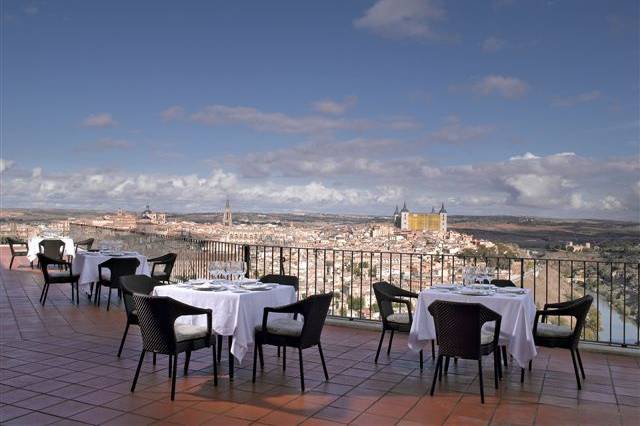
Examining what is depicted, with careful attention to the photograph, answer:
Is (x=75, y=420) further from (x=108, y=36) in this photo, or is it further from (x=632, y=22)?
(x=108, y=36)

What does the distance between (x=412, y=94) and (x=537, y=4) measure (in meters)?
6.37

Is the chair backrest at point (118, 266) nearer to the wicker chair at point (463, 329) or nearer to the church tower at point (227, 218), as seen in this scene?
the church tower at point (227, 218)

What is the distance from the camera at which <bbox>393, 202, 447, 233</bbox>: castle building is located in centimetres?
1062

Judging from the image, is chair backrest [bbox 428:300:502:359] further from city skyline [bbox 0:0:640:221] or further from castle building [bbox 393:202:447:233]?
city skyline [bbox 0:0:640:221]

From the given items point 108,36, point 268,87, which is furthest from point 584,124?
point 108,36

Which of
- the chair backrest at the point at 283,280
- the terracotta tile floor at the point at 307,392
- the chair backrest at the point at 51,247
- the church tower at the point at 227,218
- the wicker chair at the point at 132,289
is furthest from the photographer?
the church tower at the point at 227,218

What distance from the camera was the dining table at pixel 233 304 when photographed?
4.55m

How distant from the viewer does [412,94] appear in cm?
1883

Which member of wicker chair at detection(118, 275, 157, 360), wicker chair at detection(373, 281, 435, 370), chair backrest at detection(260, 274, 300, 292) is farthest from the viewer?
chair backrest at detection(260, 274, 300, 292)

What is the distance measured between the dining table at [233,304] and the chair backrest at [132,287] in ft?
1.01

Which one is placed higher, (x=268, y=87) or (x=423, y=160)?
(x=268, y=87)

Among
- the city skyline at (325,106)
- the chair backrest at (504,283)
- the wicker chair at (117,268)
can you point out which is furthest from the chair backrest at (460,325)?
the city skyline at (325,106)

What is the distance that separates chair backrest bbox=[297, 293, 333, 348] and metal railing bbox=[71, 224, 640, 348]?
60cm

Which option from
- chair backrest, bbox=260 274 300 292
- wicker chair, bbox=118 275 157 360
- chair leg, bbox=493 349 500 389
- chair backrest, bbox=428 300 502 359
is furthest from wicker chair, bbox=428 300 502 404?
wicker chair, bbox=118 275 157 360
